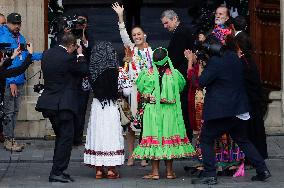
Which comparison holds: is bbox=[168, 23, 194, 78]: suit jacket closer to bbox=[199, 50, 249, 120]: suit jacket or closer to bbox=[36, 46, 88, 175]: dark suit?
bbox=[199, 50, 249, 120]: suit jacket

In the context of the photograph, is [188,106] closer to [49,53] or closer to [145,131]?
[145,131]

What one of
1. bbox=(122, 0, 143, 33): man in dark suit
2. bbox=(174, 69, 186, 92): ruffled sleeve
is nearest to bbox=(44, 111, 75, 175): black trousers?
bbox=(174, 69, 186, 92): ruffled sleeve

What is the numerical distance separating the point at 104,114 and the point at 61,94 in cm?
64

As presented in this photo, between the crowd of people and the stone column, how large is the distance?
6.09 ft

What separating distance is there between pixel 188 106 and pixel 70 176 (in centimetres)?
169

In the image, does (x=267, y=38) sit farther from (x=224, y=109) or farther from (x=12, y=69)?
(x=12, y=69)

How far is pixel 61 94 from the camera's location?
43.2 ft

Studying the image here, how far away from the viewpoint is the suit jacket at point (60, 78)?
13109mm

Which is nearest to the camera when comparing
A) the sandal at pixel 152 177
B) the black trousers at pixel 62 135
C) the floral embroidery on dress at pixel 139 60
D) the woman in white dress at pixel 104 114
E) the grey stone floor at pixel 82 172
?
the black trousers at pixel 62 135

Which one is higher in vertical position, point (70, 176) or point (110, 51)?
point (110, 51)

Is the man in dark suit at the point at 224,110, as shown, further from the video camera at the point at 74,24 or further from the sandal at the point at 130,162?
the video camera at the point at 74,24

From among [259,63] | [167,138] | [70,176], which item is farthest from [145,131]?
Result: [259,63]

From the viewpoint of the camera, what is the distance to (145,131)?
13.4m

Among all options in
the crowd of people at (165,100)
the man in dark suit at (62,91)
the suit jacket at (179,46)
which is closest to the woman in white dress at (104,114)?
the crowd of people at (165,100)
